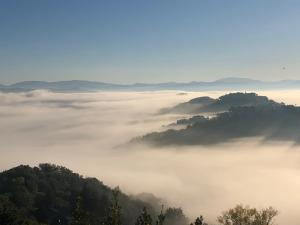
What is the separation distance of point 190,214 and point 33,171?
61.7m

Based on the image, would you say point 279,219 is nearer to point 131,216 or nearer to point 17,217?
point 131,216

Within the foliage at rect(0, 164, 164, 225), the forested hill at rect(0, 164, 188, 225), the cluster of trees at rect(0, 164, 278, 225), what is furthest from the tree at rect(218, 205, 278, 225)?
the forested hill at rect(0, 164, 188, 225)

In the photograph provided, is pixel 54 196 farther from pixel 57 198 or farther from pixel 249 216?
pixel 249 216

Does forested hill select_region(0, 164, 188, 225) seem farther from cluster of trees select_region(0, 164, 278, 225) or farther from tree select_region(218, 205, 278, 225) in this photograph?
tree select_region(218, 205, 278, 225)

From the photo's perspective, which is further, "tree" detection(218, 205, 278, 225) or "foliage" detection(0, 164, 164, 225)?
"foliage" detection(0, 164, 164, 225)

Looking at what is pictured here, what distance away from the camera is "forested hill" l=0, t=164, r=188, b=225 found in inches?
4678

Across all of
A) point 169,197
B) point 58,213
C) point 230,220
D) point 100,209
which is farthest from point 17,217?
point 169,197

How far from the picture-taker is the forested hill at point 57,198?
118812 millimetres

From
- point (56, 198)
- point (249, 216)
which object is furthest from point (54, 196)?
point (249, 216)

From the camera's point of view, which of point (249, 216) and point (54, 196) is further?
point (54, 196)

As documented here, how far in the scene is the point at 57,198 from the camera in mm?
126062

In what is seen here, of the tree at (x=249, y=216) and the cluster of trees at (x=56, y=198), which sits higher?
the tree at (x=249, y=216)

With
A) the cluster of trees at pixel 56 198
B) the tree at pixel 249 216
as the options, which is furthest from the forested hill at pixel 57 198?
the tree at pixel 249 216

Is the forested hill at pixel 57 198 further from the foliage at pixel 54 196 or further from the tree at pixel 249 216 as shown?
the tree at pixel 249 216
